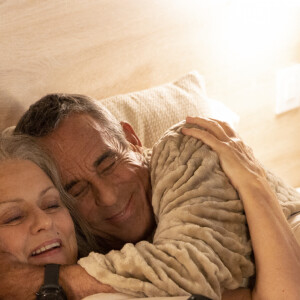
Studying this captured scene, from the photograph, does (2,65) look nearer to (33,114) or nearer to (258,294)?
(33,114)

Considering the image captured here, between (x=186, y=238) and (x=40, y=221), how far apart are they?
12.9 inches

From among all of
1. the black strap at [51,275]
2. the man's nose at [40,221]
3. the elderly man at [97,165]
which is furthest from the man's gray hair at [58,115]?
the black strap at [51,275]

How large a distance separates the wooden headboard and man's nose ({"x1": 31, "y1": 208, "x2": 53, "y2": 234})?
0.57 m

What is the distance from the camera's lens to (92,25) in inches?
70.5

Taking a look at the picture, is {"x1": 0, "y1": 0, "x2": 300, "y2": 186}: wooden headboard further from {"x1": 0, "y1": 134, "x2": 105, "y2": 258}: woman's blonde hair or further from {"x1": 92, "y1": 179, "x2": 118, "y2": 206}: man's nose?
{"x1": 92, "y1": 179, "x2": 118, "y2": 206}: man's nose

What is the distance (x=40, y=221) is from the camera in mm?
1142

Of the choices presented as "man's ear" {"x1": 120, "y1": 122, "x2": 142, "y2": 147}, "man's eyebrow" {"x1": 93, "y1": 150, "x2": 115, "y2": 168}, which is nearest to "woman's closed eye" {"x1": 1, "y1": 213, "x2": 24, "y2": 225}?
"man's eyebrow" {"x1": 93, "y1": 150, "x2": 115, "y2": 168}

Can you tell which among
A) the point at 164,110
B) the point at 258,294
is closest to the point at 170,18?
the point at 164,110

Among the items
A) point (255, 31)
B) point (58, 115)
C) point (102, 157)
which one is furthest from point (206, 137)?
point (255, 31)

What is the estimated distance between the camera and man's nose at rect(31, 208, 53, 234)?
1.13 m

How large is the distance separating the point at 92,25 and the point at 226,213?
94cm

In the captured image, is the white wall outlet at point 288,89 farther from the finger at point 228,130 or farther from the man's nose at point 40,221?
the man's nose at point 40,221

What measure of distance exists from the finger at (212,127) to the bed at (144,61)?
284mm

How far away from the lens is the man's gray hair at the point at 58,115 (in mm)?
1336
